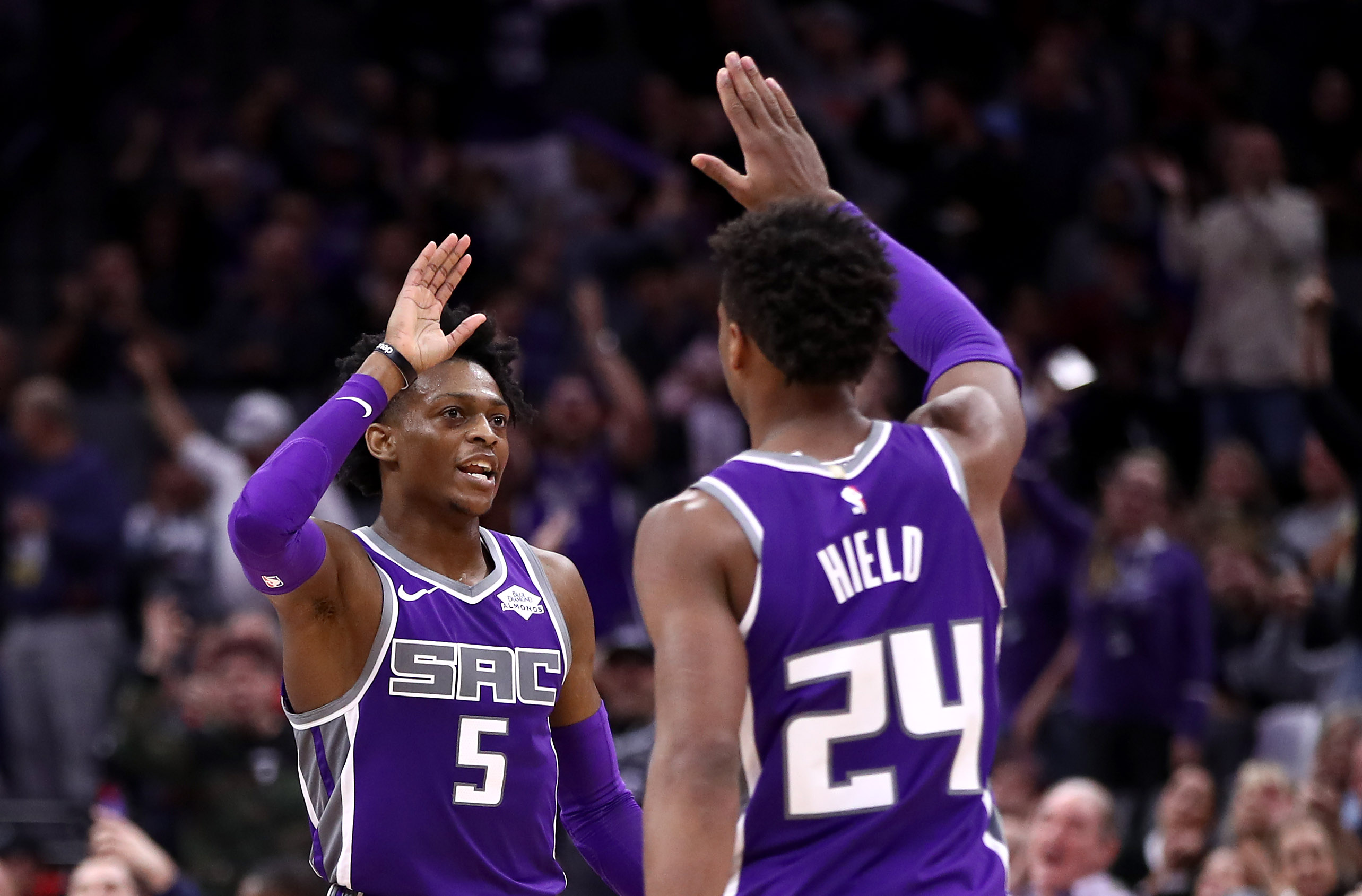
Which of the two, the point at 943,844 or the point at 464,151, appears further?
the point at 464,151

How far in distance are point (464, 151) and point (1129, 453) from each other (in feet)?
17.7

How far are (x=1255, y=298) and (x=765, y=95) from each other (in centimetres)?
800

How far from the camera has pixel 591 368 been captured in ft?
37.1

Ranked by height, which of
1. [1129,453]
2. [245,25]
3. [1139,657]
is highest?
[245,25]

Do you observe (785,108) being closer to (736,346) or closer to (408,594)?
(736,346)

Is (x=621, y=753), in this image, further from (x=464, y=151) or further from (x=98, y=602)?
(x=464, y=151)

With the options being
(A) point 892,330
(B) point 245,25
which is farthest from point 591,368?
(A) point 892,330

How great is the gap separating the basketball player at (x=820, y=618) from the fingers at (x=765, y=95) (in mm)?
526

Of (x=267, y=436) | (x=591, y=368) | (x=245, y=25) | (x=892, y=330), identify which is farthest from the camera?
(x=245, y=25)

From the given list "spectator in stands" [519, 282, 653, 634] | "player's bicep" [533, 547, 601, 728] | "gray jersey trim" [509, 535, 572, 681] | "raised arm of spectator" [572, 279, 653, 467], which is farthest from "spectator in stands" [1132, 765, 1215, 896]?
"gray jersey trim" [509, 535, 572, 681]

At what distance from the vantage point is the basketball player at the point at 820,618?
9.84ft

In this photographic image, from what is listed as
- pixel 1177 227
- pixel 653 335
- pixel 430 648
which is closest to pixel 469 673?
pixel 430 648

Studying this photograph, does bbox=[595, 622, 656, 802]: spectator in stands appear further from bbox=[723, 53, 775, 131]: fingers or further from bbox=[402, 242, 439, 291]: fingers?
bbox=[723, 53, 775, 131]: fingers

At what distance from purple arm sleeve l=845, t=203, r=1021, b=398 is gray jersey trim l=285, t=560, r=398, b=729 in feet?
4.15
